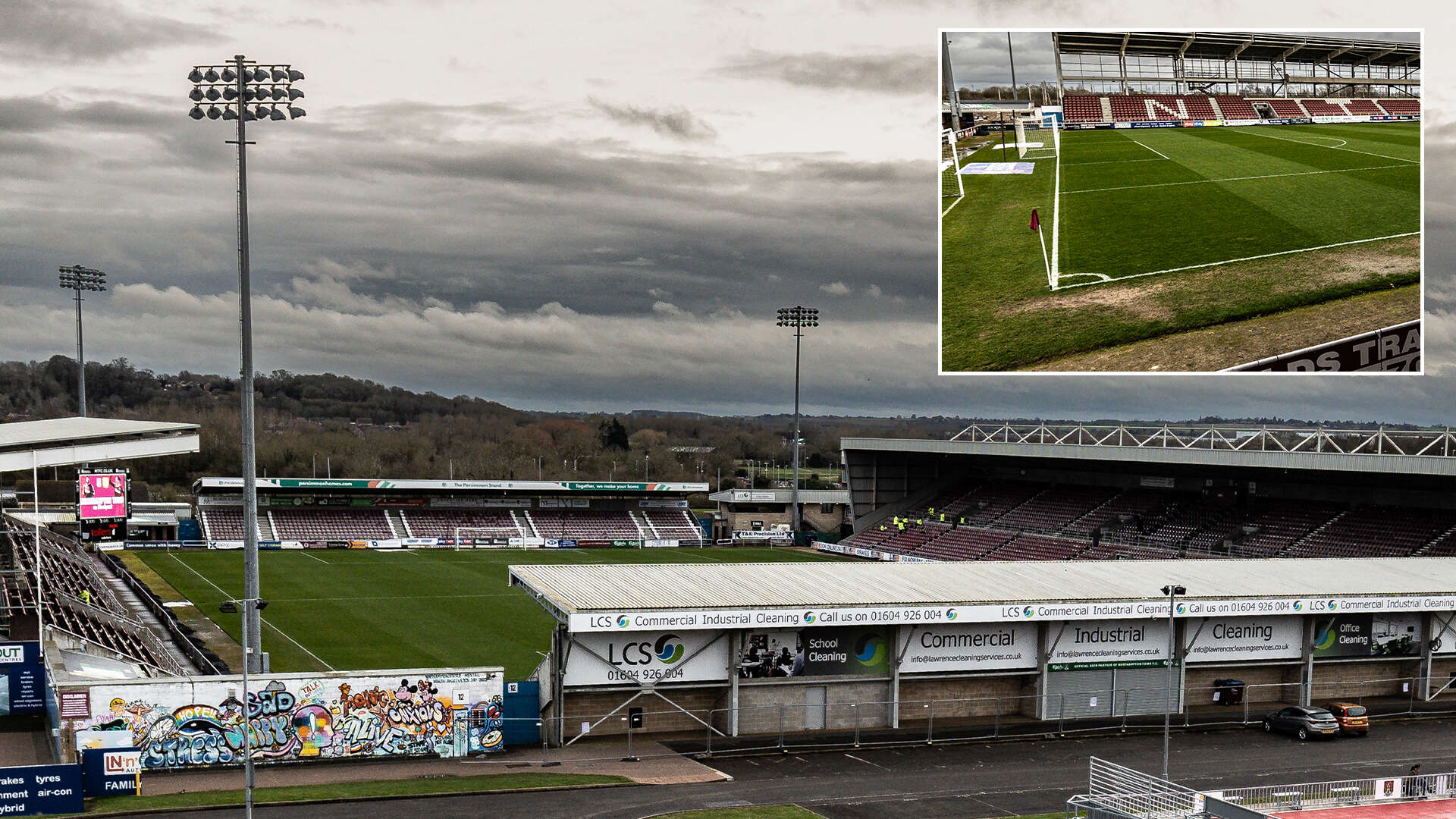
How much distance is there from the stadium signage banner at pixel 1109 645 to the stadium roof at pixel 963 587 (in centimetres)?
88

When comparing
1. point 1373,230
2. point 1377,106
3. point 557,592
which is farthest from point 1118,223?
point 557,592

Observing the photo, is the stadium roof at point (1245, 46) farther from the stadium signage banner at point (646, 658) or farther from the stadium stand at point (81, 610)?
the stadium stand at point (81, 610)

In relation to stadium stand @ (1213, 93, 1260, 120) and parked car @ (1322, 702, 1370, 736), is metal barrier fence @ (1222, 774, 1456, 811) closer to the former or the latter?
parked car @ (1322, 702, 1370, 736)

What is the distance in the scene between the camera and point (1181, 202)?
4241 centimetres

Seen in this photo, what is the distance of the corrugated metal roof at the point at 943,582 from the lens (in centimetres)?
3275

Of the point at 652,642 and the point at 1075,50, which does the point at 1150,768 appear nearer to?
the point at 652,642

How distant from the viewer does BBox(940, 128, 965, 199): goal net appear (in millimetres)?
42031

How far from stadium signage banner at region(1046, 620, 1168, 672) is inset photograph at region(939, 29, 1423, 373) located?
25.3ft

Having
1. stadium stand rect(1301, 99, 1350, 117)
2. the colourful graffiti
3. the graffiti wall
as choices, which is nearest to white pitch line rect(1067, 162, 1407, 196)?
stadium stand rect(1301, 99, 1350, 117)

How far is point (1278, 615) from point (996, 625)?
27.4 ft

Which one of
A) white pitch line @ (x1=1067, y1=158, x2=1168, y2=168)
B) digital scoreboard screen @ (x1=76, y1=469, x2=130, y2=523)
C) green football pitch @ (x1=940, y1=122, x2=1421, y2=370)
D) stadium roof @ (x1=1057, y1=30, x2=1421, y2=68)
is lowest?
digital scoreboard screen @ (x1=76, y1=469, x2=130, y2=523)

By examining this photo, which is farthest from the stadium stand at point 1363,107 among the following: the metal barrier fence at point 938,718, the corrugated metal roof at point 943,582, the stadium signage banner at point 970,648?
the stadium signage banner at point 970,648

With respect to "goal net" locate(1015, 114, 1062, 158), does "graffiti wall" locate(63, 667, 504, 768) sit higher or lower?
lower

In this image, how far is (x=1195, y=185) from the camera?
1737 inches
